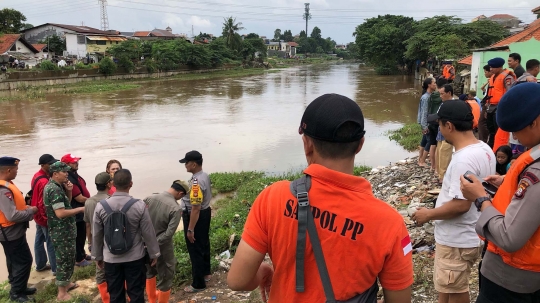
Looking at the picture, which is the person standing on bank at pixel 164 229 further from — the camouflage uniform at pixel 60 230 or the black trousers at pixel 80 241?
the black trousers at pixel 80 241

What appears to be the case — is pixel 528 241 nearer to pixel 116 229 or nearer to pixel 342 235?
pixel 342 235

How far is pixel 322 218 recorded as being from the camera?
1369 millimetres

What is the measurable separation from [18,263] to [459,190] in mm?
4978

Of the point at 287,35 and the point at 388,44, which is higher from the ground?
the point at 287,35

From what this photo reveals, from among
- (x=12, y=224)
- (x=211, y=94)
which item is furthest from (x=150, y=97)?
(x=12, y=224)

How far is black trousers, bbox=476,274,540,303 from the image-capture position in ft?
6.19

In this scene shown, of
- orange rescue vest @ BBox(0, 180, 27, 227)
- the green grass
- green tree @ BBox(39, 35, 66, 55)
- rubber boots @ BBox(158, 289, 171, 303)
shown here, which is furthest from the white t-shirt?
green tree @ BBox(39, 35, 66, 55)

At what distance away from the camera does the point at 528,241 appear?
1745mm

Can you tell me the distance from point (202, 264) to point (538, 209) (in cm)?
405

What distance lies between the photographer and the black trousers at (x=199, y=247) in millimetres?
4758

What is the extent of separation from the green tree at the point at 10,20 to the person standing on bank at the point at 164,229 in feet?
170

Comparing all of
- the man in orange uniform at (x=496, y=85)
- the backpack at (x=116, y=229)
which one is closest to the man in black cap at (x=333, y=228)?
the backpack at (x=116, y=229)

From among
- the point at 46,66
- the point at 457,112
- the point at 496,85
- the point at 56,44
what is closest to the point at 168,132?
the point at 496,85

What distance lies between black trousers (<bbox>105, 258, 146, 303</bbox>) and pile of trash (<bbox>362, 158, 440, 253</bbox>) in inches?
124
